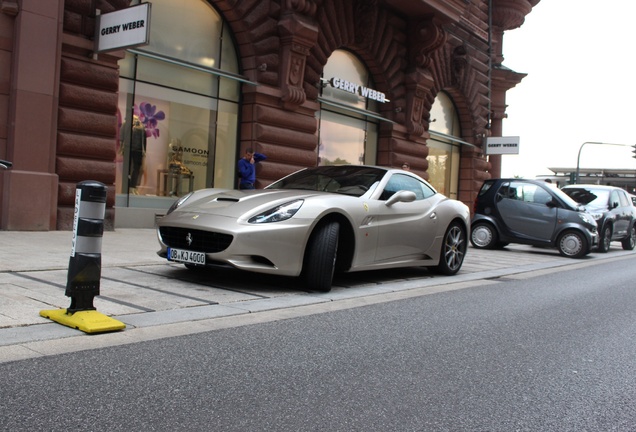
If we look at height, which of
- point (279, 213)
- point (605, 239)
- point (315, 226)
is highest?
point (279, 213)

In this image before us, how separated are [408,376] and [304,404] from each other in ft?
2.84

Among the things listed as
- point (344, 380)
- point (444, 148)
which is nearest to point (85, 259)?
point (344, 380)

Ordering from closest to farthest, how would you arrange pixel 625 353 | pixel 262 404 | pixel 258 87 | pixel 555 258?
pixel 262 404
pixel 625 353
pixel 555 258
pixel 258 87

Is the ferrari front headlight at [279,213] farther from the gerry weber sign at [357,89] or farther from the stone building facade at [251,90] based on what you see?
the gerry weber sign at [357,89]

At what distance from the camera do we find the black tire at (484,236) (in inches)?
589

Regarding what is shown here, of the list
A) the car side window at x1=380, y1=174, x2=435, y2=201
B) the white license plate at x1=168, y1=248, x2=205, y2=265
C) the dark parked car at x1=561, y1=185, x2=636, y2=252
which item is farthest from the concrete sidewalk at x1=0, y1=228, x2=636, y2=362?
the dark parked car at x1=561, y1=185, x2=636, y2=252

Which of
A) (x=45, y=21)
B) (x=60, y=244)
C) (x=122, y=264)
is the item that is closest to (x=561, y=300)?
(x=122, y=264)

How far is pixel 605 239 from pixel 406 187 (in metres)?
10.7

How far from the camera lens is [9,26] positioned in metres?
10.2

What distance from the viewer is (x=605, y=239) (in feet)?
54.4

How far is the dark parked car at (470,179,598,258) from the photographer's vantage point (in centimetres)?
1400

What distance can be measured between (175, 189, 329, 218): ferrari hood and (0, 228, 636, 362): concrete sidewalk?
2.55 ft

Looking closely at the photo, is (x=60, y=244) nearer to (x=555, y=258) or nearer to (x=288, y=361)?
(x=288, y=361)

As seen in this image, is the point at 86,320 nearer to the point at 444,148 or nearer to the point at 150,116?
the point at 150,116
